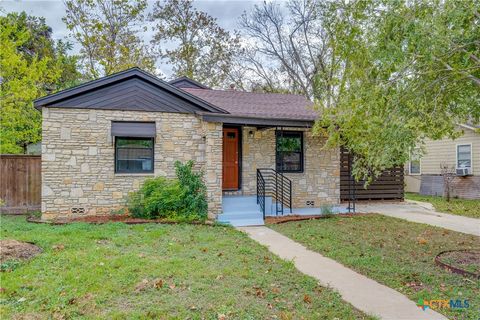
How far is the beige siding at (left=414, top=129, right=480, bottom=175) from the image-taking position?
15555 mm

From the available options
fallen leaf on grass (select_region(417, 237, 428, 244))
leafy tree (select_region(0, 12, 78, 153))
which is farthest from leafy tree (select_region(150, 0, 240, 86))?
fallen leaf on grass (select_region(417, 237, 428, 244))

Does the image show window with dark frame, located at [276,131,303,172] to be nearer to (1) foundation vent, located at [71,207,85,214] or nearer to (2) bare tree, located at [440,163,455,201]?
(1) foundation vent, located at [71,207,85,214]

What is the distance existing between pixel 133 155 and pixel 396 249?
7302mm

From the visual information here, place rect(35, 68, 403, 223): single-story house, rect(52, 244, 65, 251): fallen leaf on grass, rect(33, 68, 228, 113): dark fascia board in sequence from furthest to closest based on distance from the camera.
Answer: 1. rect(35, 68, 403, 223): single-story house
2. rect(33, 68, 228, 113): dark fascia board
3. rect(52, 244, 65, 251): fallen leaf on grass

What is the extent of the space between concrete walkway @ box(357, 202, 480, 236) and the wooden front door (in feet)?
15.1

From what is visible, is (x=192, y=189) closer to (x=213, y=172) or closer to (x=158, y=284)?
(x=213, y=172)

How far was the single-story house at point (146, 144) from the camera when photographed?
30.1ft

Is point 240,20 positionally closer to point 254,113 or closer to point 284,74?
point 284,74

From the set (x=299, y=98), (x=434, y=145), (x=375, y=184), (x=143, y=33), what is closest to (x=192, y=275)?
(x=299, y=98)

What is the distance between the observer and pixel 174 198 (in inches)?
360

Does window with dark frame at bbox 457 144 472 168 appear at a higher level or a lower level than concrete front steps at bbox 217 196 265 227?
higher

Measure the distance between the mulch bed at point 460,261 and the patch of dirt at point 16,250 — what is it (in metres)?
6.61

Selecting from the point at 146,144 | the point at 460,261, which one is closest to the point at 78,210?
the point at 146,144

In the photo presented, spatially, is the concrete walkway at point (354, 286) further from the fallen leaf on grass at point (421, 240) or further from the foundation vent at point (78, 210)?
the foundation vent at point (78, 210)
